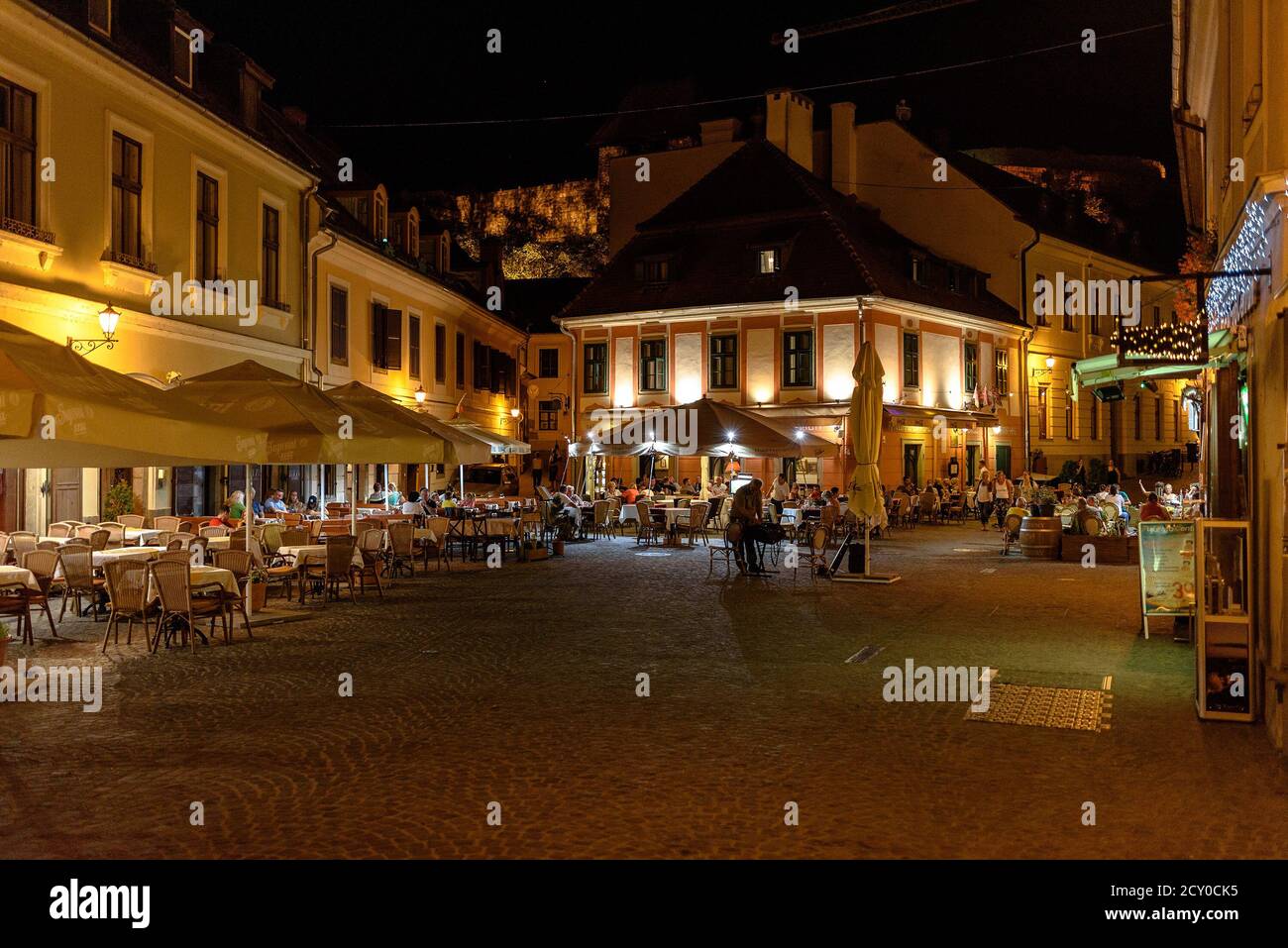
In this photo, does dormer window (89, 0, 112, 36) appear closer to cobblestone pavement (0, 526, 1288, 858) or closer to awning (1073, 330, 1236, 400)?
cobblestone pavement (0, 526, 1288, 858)

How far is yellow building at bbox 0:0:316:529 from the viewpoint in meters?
15.2

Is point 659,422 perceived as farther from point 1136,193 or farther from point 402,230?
point 1136,193

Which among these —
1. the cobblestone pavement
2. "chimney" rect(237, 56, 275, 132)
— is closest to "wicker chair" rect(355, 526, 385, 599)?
the cobblestone pavement

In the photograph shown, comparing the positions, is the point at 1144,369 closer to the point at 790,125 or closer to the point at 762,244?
the point at 762,244

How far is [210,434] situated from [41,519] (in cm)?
902

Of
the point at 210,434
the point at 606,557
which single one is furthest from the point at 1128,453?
the point at 210,434

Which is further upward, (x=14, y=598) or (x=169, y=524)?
(x=169, y=524)

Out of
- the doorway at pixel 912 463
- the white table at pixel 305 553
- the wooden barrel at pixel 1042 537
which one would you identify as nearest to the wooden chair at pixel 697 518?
the wooden barrel at pixel 1042 537

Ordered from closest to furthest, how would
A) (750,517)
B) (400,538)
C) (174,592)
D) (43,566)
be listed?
(174,592) → (43,566) → (400,538) → (750,517)

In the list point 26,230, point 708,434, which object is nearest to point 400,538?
point 26,230

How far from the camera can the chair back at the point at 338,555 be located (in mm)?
13359

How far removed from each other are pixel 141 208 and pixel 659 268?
21900 mm

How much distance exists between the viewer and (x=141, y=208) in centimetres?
1788

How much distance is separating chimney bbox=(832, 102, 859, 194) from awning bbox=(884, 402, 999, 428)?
35.5 feet
